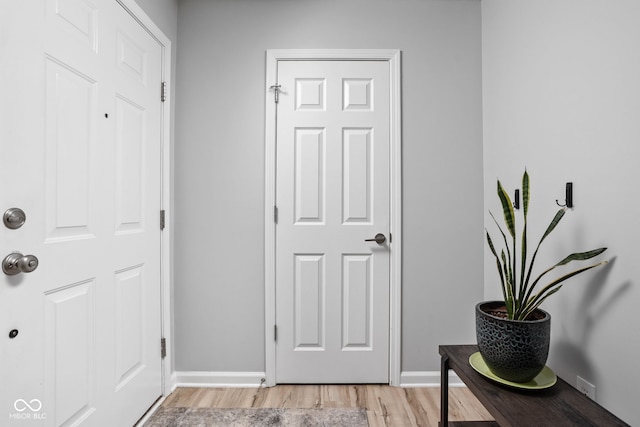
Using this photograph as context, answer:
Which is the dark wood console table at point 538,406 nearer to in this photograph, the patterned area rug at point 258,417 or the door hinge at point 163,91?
the patterned area rug at point 258,417

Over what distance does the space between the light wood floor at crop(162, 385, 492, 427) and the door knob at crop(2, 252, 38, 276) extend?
1.30m

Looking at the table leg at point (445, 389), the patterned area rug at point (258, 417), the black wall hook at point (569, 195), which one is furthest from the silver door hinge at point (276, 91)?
the patterned area rug at point (258, 417)

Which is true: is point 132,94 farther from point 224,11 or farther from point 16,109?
point 224,11

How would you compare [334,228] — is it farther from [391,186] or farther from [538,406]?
[538,406]

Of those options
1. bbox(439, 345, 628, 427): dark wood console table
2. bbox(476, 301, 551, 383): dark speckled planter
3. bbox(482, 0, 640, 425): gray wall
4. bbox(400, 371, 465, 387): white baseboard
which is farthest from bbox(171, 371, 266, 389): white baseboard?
bbox(482, 0, 640, 425): gray wall

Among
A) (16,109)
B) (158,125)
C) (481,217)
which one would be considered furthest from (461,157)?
(16,109)

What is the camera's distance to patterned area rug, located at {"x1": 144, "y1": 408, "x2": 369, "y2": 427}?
181 cm

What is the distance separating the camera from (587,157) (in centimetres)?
135

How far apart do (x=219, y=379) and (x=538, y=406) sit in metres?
1.77

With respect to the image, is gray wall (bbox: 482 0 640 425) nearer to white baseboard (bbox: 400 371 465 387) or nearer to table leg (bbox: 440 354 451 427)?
table leg (bbox: 440 354 451 427)

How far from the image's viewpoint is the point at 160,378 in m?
2.04

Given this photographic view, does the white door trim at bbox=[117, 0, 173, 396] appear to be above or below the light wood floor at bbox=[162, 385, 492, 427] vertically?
above

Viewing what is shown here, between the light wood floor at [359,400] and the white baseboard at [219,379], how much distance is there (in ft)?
0.12

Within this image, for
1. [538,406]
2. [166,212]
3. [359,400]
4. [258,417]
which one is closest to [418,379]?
[359,400]
